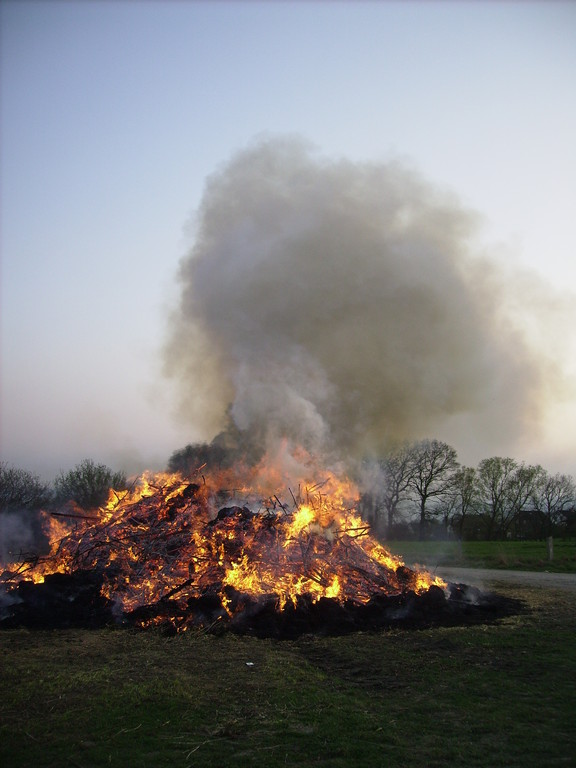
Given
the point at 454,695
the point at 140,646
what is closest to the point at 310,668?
the point at 454,695

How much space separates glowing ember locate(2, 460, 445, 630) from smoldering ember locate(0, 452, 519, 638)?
3cm

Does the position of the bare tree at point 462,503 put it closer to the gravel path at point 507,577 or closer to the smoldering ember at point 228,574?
the gravel path at point 507,577

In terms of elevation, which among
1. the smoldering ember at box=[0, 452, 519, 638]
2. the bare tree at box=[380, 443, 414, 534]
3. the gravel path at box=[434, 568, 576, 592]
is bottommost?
the gravel path at box=[434, 568, 576, 592]

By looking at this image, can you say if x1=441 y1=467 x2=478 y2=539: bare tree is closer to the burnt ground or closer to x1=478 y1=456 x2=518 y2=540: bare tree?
x1=478 y1=456 x2=518 y2=540: bare tree

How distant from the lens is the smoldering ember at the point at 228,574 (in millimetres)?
11555

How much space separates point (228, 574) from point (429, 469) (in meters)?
36.5

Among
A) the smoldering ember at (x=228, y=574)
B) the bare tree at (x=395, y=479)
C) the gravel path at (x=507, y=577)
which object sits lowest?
the gravel path at (x=507, y=577)

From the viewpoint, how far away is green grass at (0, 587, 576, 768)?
5.42 meters

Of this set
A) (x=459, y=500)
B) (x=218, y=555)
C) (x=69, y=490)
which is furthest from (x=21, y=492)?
(x=459, y=500)

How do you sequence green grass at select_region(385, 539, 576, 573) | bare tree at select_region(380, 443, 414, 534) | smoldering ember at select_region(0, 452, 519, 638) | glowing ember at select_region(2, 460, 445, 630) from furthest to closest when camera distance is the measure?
bare tree at select_region(380, 443, 414, 534) < green grass at select_region(385, 539, 576, 573) < glowing ember at select_region(2, 460, 445, 630) < smoldering ember at select_region(0, 452, 519, 638)

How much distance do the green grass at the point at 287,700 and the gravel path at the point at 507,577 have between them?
8968 millimetres

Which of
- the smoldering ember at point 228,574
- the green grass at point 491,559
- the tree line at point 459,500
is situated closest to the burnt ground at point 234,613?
the smoldering ember at point 228,574

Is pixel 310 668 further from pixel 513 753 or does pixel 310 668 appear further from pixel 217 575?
pixel 217 575

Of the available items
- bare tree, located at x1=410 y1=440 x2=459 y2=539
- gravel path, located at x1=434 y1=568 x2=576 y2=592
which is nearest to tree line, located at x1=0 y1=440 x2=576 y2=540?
bare tree, located at x1=410 y1=440 x2=459 y2=539
